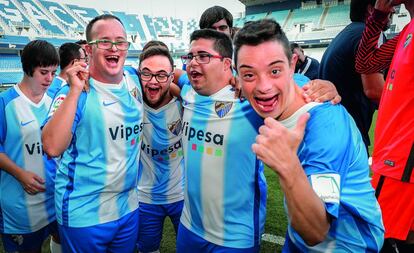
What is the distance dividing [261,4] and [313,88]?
40.2 m

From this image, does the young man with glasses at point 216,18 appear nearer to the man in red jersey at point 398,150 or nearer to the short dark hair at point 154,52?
the short dark hair at point 154,52

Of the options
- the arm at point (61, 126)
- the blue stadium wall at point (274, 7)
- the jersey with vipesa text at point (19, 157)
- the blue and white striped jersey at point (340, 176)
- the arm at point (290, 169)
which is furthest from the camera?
the blue stadium wall at point (274, 7)

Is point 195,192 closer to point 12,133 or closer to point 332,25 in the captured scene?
point 12,133

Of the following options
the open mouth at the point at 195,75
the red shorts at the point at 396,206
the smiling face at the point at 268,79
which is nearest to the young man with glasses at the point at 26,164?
the open mouth at the point at 195,75

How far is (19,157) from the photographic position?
8.93 feet

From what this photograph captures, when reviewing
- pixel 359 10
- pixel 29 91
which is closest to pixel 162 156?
pixel 29 91

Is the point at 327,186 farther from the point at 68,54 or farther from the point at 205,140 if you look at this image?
the point at 68,54

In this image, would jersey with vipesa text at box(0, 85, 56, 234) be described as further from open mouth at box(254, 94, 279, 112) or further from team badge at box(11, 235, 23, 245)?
open mouth at box(254, 94, 279, 112)

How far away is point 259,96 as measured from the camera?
56.9 inches

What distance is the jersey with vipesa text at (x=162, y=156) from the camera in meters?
2.86

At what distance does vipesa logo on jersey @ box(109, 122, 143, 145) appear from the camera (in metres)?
2.24

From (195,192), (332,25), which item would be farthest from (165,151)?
(332,25)

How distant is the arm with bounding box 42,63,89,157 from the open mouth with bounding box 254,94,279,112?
1.20m

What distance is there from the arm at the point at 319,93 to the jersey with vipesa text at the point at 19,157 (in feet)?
7.82
